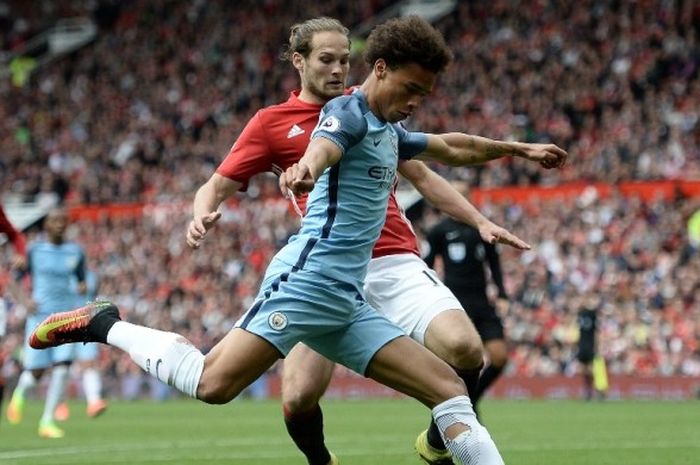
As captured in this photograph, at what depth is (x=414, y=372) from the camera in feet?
22.7

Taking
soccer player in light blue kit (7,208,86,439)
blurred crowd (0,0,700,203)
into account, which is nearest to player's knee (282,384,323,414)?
soccer player in light blue kit (7,208,86,439)

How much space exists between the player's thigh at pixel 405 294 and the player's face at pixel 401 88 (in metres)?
1.87

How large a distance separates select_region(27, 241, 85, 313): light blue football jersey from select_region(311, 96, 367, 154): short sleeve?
1113 cm

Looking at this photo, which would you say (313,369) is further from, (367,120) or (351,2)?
(351,2)

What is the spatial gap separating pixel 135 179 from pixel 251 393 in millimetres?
8761

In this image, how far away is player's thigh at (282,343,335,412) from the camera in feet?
27.1

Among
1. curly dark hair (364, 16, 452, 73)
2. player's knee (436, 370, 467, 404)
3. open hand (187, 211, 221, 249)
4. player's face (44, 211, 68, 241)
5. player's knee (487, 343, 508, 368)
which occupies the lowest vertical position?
player's knee (487, 343, 508, 368)

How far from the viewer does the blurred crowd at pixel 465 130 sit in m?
25.5

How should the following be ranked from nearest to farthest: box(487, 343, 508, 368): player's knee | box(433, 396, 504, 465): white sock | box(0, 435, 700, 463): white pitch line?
1. box(433, 396, 504, 465): white sock
2. box(0, 435, 700, 463): white pitch line
3. box(487, 343, 508, 368): player's knee

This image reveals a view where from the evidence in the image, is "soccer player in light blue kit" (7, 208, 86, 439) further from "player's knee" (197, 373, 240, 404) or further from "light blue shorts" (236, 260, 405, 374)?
"light blue shorts" (236, 260, 405, 374)

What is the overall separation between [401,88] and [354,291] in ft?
3.14

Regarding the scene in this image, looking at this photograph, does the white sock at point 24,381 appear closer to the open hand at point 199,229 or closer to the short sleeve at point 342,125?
the open hand at point 199,229

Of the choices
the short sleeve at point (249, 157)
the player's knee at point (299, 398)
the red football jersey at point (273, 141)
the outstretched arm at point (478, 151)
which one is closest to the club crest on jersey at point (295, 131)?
the red football jersey at point (273, 141)

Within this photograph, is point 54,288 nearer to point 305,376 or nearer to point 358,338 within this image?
point 305,376
